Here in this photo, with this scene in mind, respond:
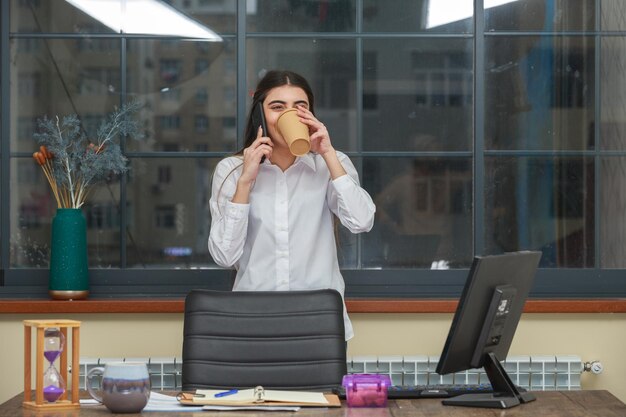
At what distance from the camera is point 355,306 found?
3676 millimetres

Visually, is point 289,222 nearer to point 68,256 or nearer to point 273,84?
point 273,84

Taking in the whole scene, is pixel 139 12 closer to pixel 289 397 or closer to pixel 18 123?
pixel 18 123

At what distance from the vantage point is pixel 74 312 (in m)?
3.67

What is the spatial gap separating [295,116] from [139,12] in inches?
52.5

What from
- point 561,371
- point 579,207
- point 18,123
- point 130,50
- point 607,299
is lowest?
point 561,371

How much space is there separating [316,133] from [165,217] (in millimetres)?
1140

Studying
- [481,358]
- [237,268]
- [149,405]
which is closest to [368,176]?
[237,268]

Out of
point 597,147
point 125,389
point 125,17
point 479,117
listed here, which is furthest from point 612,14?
point 125,389

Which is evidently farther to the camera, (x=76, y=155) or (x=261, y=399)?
(x=76, y=155)

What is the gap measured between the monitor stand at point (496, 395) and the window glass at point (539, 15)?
6.12 feet

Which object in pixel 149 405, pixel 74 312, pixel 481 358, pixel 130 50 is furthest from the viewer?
pixel 130 50

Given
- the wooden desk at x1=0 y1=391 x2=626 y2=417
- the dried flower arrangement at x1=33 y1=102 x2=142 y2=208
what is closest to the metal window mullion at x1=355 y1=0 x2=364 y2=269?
the dried flower arrangement at x1=33 y1=102 x2=142 y2=208

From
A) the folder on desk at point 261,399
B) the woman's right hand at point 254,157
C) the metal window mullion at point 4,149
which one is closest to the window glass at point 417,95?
the woman's right hand at point 254,157

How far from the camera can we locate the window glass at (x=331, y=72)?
12.9 ft
